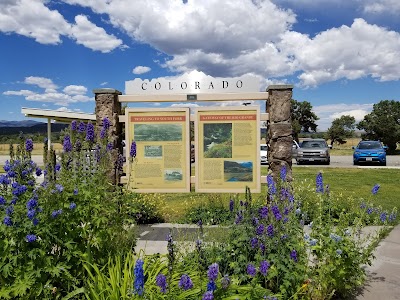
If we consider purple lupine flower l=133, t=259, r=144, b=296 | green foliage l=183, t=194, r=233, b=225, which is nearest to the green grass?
green foliage l=183, t=194, r=233, b=225

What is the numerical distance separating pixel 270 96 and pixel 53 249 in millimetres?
4482

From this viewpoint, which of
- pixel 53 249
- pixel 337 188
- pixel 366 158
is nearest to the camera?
pixel 53 249

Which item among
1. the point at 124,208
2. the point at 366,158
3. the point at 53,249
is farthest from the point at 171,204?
the point at 366,158

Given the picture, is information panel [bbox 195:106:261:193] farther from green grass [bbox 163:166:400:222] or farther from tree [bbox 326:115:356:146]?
tree [bbox 326:115:356:146]

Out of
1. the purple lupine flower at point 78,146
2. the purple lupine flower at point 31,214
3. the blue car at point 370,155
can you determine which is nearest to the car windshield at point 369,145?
the blue car at point 370,155

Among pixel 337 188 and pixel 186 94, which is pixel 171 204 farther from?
pixel 337 188

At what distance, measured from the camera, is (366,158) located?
2409cm

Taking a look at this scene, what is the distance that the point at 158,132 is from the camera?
22.0 feet

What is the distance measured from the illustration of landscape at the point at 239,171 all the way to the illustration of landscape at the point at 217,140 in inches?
A: 7.2

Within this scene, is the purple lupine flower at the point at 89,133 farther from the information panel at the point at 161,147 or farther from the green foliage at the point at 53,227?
the information panel at the point at 161,147

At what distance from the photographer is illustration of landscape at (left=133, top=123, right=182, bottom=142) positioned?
667cm

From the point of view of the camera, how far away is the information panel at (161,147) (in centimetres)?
666

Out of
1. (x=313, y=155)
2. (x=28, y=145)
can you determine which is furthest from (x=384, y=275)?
(x=313, y=155)

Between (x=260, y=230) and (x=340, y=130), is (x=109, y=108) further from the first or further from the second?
(x=340, y=130)
